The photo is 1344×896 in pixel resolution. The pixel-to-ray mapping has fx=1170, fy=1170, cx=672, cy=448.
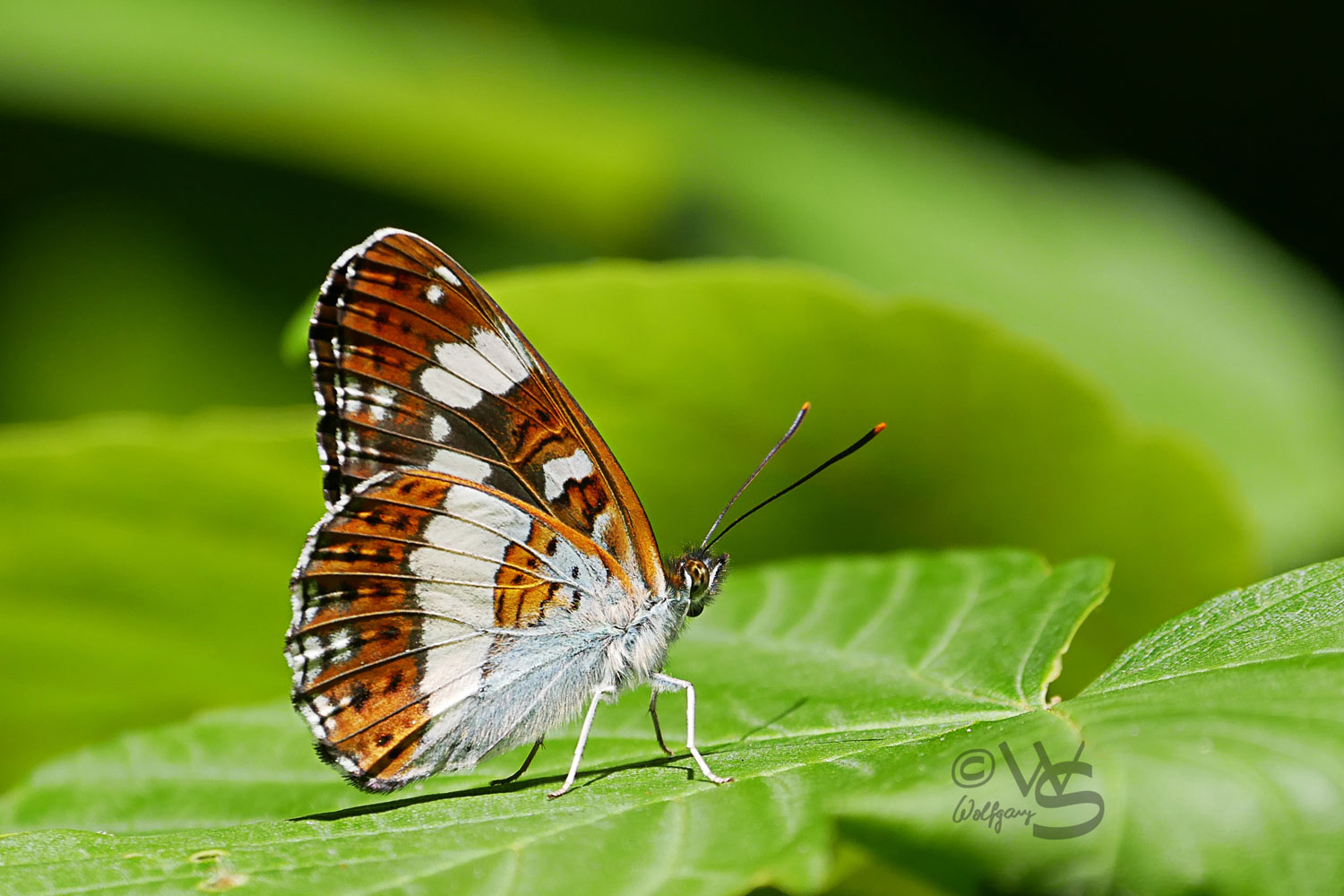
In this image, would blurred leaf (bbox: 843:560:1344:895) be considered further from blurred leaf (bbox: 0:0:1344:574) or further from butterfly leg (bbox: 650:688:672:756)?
blurred leaf (bbox: 0:0:1344:574)

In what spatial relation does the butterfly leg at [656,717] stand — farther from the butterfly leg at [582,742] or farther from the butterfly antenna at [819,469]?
the butterfly antenna at [819,469]

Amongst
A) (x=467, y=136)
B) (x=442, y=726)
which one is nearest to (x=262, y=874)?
(x=442, y=726)

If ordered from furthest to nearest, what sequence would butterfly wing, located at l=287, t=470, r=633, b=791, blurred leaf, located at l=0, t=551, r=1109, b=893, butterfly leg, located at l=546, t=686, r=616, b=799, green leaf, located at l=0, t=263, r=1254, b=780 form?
green leaf, located at l=0, t=263, r=1254, b=780 < butterfly wing, located at l=287, t=470, r=633, b=791 < butterfly leg, located at l=546, t=686, r=616, b=799 < blurred leaf, located at l=0, t=551, r=1109, b=893

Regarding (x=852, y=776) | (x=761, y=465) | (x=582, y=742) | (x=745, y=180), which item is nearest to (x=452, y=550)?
(x=582, y=742)

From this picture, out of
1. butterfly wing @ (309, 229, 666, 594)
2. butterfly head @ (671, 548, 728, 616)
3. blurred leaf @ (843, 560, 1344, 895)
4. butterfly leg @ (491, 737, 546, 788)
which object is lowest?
blurred leaf @ (843, 560, 1344, 895)

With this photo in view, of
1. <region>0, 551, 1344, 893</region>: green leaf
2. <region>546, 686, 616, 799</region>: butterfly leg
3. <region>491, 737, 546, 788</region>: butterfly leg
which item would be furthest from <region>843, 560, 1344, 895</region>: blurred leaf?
<region>491, 737, 546, 788</region>: butterfly leg

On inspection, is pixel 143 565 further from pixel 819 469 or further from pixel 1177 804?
pixel 1177 804
